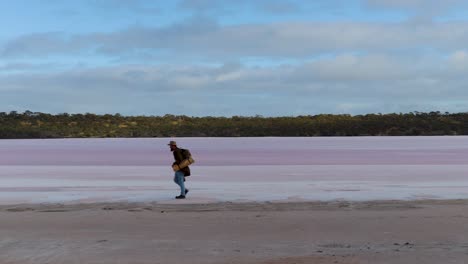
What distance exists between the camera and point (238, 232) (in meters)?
8.41

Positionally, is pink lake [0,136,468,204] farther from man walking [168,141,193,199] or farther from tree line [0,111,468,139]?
tree line [0,111,468,139]

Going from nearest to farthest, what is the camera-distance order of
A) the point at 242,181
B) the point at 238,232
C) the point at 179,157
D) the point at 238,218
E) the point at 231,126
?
1. the point at 238,232
2. the point at 238,218
3. the point at 179,157
4. the point at 242,181
5. the point at 231,126

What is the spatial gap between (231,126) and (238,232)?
5974 centimetres

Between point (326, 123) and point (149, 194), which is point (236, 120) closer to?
point (326, 123)

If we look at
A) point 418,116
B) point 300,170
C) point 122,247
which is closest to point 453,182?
point 300,170

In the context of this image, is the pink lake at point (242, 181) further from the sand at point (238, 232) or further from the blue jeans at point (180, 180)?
the sand at point (238, 232)

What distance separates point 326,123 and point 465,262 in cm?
6090

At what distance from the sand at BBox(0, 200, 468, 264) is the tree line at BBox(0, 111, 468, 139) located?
49.9 metres

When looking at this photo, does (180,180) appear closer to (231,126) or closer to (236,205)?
(236,205)

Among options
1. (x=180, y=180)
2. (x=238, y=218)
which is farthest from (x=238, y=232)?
(x=180, y=180)

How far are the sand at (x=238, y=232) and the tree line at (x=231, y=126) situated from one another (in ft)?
164

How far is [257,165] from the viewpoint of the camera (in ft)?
66.0

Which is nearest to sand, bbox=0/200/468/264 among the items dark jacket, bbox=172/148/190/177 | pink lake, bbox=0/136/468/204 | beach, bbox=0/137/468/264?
beach, bbox=0/137/468/264

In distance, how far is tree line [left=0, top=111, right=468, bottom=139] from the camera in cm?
6138
